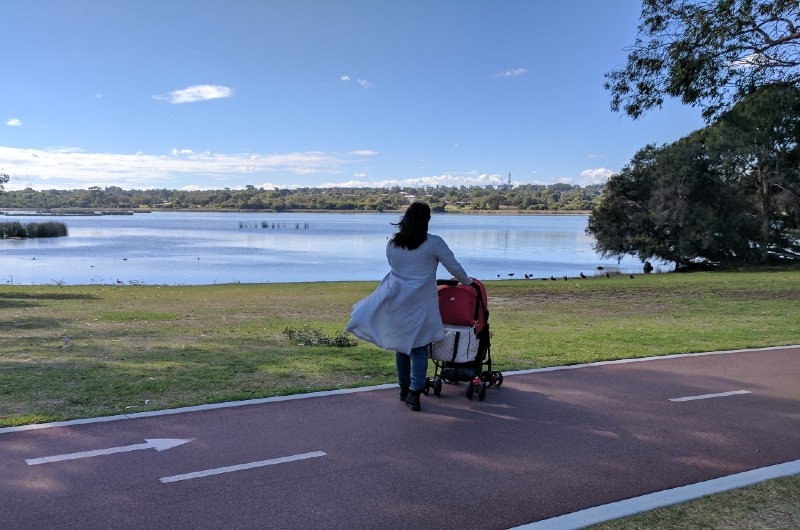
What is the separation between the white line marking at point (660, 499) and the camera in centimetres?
395

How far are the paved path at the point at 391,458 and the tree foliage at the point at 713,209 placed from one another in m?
35.7

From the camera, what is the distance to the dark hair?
5.98 m

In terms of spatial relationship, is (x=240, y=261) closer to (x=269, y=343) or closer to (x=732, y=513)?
(x=269, y=343)

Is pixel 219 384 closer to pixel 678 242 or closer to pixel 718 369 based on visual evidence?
pixel 718 369

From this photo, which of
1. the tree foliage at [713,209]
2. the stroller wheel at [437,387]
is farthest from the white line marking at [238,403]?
the tree foliage at [713,209]

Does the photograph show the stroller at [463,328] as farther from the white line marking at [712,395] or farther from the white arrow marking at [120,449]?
the white arrow marking at [120,449]

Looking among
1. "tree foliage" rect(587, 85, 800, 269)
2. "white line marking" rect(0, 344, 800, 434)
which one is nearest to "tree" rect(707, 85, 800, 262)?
"tree foliage" rect(587, 85, 800, 269)

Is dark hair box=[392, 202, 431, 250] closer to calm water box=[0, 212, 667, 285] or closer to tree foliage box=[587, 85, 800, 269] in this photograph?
calm water box=[0, 212, 667, 285]

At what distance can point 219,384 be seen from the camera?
7105 millimetres

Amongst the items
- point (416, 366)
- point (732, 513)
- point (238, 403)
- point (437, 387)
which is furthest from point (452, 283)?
point (732, 513)

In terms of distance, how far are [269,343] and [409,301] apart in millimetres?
4914

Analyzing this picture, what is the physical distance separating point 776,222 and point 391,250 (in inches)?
1652

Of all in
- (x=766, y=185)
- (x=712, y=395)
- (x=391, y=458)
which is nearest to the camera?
(x=391, y=458)

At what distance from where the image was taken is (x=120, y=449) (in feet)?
16.5
